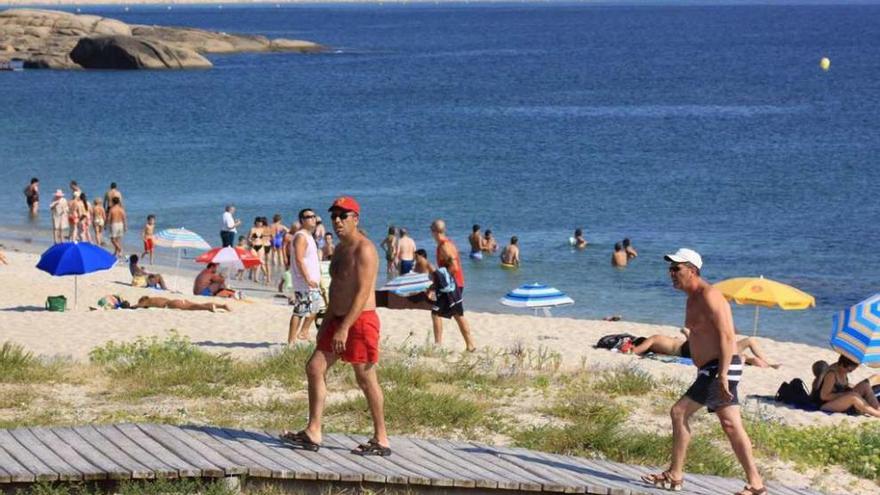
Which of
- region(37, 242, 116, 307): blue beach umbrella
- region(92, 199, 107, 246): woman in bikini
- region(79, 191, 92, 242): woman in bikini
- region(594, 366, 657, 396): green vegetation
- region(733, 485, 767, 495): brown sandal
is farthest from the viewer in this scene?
region(92, 199, 107, 246): woman in bikini

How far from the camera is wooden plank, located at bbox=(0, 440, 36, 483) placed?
309 inches

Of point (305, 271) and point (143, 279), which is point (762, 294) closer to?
point (305, 271)

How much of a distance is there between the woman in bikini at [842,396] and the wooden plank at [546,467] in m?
5.11

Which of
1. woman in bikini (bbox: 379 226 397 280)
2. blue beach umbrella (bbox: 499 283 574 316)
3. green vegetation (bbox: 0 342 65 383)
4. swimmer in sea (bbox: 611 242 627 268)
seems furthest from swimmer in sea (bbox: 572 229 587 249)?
green vegetation (bbox: 0 342 65 383)

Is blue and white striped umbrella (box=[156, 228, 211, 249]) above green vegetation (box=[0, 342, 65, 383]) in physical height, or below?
below

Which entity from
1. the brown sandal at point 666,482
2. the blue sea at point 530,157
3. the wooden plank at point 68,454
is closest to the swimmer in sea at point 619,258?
the blue sea at point 530,157

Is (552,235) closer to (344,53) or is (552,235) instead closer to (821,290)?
(821,290)

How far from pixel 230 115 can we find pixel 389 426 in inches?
2091

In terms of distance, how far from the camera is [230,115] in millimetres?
62406

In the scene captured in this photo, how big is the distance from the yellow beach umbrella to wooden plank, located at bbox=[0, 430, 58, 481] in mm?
11671

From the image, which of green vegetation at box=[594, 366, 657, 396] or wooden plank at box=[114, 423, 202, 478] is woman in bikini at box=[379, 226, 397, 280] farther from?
wooden plank at box=[114, 423, 202, 478]

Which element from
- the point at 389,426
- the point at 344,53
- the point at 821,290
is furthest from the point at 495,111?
the point at 389,426

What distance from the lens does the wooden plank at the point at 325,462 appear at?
8.15 m

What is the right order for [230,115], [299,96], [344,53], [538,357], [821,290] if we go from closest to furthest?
1. [538,357]
2. [821,290]
3. [230,115]
4. [299,96]
5. [344,53]
